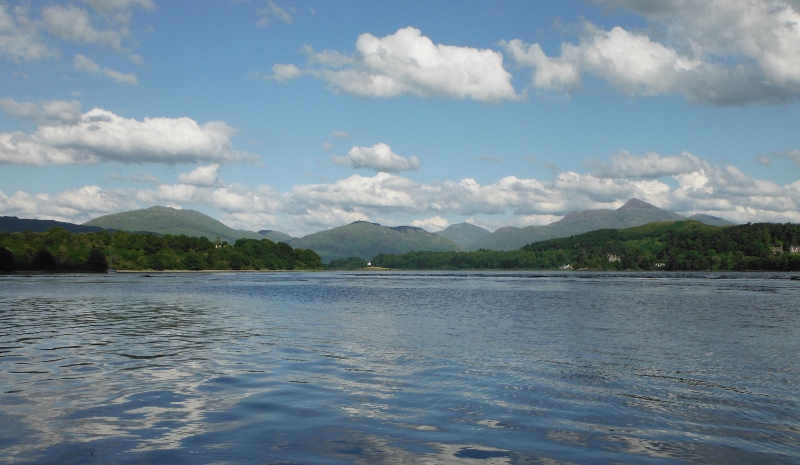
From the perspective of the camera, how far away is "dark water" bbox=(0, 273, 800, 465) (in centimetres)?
1577

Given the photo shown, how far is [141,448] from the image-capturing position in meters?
15.5

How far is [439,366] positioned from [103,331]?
27.1 meters

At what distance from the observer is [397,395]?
22438mm

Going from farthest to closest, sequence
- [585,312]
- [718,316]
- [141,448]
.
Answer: [585,312] < [718,316] < [141,448]

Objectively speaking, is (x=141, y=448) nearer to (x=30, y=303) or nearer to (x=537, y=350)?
(x=537, y=350)

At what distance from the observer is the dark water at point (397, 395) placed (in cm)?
1577

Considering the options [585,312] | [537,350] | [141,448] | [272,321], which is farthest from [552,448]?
[585,312]

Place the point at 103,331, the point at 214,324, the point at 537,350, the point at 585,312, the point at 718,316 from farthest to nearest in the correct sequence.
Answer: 1. the point at 585,312
2. the point at 718,316
3. the point at 214,324
4. the point at 103,331
5. the point at 537,350

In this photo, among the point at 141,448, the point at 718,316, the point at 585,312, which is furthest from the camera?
the point at 585,312

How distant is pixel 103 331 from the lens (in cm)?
4341

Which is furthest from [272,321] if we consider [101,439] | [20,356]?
[101,439]

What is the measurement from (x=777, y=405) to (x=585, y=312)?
43.9m

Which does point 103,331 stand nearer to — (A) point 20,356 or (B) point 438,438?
(A) point 20,356

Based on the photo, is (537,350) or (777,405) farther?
(537,350)
